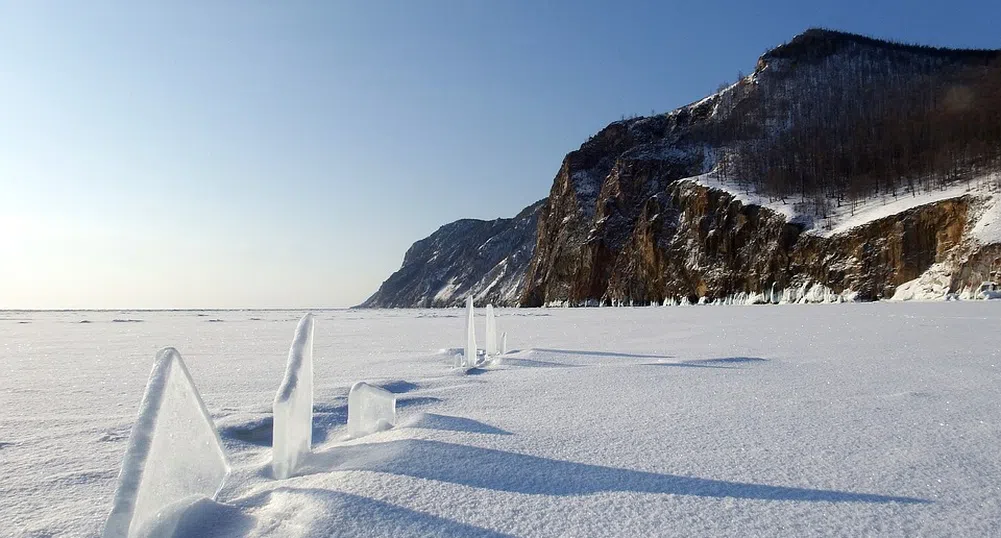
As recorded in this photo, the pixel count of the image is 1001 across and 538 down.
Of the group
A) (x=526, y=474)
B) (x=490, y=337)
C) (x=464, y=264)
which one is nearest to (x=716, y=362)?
(x=490, y=337)

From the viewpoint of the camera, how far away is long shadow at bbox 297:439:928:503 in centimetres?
122

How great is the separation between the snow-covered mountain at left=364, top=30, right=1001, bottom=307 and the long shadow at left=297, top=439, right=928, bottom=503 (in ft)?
110

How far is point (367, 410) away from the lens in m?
2.07

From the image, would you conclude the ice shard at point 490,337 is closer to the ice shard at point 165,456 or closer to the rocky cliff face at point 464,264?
the ice shard at point 165,456

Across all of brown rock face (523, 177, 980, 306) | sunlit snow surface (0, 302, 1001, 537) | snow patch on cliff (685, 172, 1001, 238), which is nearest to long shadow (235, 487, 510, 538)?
sunlit snow surface (0, 302, 1001, 537)

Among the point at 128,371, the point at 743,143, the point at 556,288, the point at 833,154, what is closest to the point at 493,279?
the point at 556,288

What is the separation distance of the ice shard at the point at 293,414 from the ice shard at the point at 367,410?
33 cm

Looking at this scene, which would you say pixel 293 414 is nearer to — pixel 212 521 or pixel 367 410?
pixel 212 521

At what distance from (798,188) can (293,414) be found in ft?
191

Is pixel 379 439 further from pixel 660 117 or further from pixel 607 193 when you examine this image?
pixel 660 117

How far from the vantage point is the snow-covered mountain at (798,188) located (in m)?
32.9

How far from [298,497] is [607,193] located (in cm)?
6539

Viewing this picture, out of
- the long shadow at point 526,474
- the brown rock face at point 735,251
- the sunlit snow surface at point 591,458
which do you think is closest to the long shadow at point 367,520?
the sunlit snow surface at point 591,458

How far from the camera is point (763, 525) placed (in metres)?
1.05
